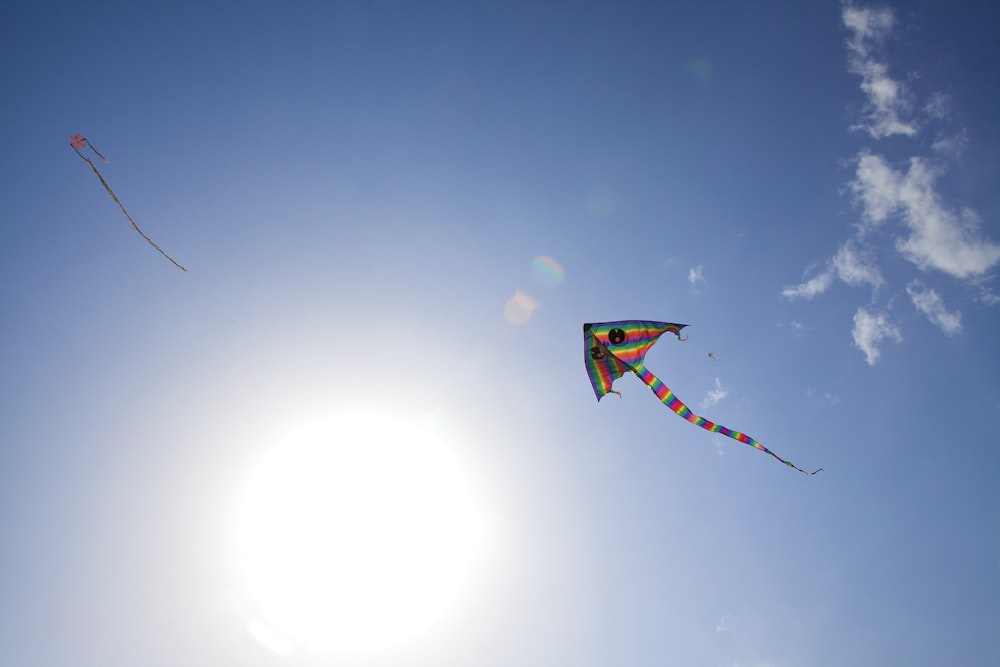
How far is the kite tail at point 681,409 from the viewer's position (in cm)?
1277

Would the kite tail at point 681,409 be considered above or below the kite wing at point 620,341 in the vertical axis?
below

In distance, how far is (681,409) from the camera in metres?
14.0

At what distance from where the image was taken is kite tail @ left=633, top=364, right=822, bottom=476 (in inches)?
503

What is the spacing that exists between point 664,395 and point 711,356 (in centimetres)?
187

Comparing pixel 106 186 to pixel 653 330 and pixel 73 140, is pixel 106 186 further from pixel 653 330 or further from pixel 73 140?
pixel 653 330

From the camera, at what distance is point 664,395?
1438 cm

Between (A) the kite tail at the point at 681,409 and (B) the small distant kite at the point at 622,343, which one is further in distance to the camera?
(B) the small distant kite at the point at 622,343

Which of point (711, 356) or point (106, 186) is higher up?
point (106, 186)

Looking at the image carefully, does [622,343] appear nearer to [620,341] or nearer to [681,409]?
[620,341]

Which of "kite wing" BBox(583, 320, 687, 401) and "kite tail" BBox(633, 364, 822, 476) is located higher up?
"kite wing" BBox(583, 320, 687, 401)

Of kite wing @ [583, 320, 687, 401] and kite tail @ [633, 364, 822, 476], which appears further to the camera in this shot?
kite wing @ [583, 320, 687, 401]

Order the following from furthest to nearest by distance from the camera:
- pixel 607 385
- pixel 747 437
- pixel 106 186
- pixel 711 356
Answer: pixel 607 385 → pixel 106 186 → pixel 711 356 → pixel 747 437

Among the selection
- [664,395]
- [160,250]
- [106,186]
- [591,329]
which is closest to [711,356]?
[664,395]

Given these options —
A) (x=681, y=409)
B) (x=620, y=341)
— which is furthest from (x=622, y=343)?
(x=681, y=409)
